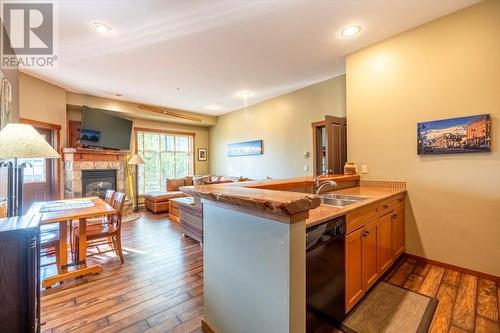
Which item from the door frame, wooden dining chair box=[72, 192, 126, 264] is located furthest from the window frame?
wooden dining chair box=[72, 192, 126, 264]

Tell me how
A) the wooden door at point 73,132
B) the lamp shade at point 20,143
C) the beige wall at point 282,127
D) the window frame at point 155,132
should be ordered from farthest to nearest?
the window frame at point 155,132 → the wooden door at point 73,132 → the beige wall at point 282,127 → the lamp shade at point 20,143

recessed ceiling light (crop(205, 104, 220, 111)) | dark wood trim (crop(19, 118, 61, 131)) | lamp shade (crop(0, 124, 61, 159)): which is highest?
recessed ceiling light (crop(205, 104, 220, 111))

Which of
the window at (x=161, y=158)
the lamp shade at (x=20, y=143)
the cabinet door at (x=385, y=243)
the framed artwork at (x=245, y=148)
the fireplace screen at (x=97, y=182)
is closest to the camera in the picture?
the lamp shade at (x=20, y=143)

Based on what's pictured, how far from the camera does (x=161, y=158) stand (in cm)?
709

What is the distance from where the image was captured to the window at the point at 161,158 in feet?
21.9

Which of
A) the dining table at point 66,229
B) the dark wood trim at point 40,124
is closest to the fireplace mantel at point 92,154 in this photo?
the dark wood trim at point 40,124

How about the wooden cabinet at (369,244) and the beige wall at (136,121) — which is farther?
the beige wall at (136,121)

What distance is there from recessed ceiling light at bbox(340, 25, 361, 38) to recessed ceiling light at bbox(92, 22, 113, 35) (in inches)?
112

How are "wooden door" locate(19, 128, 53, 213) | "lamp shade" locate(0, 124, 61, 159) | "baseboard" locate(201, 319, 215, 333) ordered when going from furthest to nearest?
1. "wooden door" locate(19, 128, 53, 213)
2. "baseboard" locate(201, 319, 215, 333)
3. "lamp shade" locate(0, 124, 61, 159)

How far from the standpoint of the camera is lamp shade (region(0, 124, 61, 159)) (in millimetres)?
1382

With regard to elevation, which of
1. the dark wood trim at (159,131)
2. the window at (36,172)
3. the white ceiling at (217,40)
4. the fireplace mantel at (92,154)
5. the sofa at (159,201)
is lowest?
the sofa at (159,201)

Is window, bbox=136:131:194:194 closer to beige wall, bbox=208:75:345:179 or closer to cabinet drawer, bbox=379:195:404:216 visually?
beige wall, bbox=208:75:345:179

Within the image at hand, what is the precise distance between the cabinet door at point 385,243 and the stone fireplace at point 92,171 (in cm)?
593

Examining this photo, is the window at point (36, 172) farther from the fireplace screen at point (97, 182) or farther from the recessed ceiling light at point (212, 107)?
the recessed ceiling light at point (212, 107)
